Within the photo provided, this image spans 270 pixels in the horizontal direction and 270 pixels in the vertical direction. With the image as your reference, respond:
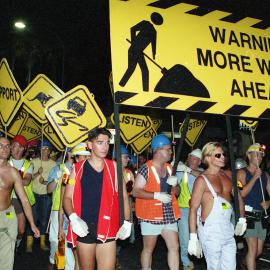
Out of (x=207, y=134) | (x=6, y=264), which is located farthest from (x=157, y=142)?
Answer: (x=207, y=134)

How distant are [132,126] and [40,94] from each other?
3.01m

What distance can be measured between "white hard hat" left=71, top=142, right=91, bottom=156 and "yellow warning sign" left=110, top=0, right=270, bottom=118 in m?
2.35

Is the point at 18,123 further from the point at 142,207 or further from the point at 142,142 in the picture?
the point at 142,207

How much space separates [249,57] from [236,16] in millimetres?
570

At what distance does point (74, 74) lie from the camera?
31734mm

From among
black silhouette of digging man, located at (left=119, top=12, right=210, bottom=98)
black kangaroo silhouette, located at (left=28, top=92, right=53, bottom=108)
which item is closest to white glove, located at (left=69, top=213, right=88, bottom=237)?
black silhouette of digging man, located at (left=119, top=12, right=210, bottom=98)

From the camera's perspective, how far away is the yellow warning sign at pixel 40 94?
8.65 m

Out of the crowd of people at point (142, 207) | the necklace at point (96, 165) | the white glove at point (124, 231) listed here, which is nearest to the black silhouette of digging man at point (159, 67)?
the crowd of people at point (142, 207)

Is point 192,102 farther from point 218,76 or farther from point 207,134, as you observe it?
point 207,134

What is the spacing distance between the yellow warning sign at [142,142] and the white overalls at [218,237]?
6376mm

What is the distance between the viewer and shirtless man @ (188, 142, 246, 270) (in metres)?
4.97

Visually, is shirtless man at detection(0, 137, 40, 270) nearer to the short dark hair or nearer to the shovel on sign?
the short dark hair

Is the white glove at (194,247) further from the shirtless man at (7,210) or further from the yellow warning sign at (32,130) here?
the yellow warning sign at (32,130)

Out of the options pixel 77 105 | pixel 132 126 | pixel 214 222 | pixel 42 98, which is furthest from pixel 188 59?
pixel 132 126
